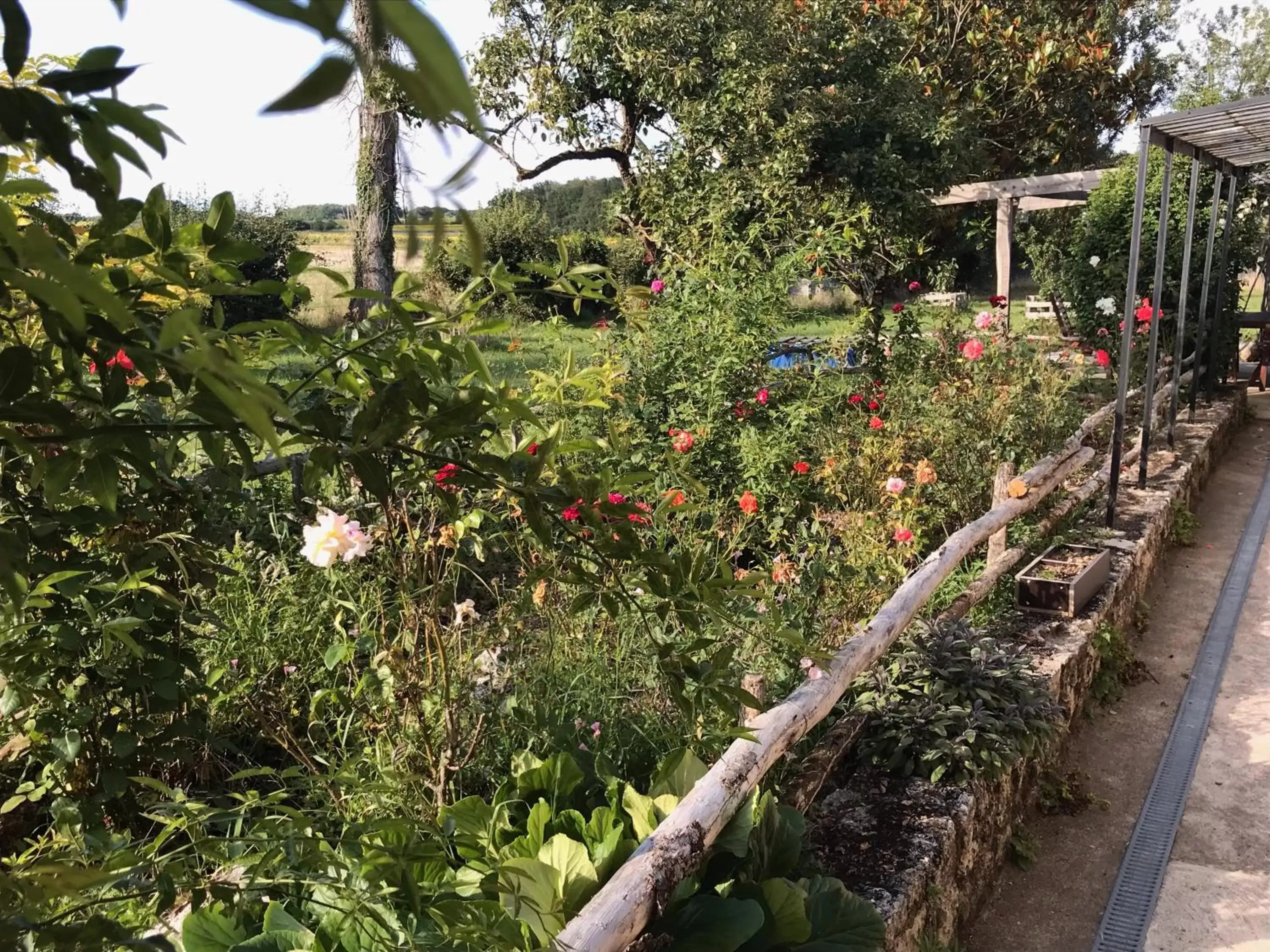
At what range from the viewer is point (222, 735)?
101 inches

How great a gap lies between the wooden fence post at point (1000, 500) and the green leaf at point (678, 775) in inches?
108

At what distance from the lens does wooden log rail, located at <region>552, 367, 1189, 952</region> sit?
5.51ft

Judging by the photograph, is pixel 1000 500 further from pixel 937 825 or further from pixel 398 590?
pixel 398 590

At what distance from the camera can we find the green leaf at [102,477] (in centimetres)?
83

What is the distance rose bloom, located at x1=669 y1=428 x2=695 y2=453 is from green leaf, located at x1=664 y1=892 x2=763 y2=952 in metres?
2.59

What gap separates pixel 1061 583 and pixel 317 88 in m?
4.26

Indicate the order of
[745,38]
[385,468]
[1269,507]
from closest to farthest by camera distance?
[385,468] → [1269,507] → [745,38]

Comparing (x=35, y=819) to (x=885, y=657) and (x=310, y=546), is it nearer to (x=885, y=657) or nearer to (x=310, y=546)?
(x=310, y=546)

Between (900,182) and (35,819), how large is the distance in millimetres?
8334

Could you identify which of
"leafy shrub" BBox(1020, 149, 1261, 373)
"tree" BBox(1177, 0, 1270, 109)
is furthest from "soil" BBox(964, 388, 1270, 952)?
"tree" BBox(1177, 0, 1270, 109)

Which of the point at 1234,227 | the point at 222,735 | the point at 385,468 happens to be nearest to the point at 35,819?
the point at 222,735

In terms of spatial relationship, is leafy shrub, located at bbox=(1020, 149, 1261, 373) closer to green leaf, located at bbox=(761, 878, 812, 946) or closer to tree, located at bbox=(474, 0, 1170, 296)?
tree, located at bbox=(474, 0, 1170, 296)

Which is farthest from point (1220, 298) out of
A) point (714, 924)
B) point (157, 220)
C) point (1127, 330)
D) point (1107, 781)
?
point (157, 220)

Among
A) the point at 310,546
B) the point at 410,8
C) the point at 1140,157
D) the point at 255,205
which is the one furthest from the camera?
the point at 255,205
